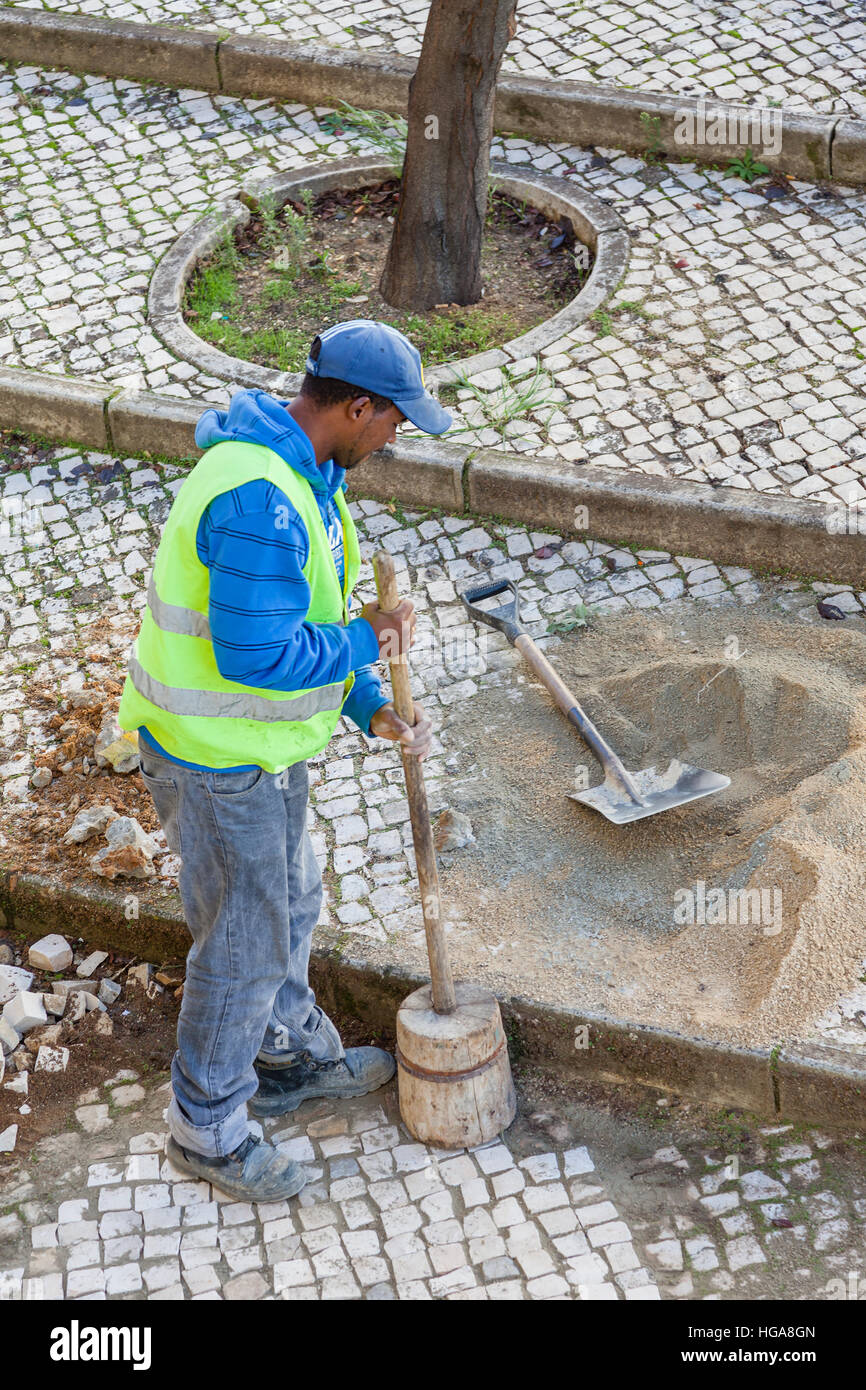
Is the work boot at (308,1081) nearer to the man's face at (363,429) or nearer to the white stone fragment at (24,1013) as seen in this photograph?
the white stone fragment at (24,1013)

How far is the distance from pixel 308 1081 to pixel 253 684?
157 centimetres

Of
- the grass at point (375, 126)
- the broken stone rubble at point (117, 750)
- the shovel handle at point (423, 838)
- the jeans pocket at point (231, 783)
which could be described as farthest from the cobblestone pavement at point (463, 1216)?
the grass at point (375, 126)

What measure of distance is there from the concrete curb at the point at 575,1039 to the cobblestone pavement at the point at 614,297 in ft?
9.26

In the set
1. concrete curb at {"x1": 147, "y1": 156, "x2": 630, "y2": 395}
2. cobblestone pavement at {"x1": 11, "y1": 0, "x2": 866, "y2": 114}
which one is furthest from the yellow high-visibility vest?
cobblestone pavement at {"x1": 11, "y1": 0, "x2": 866, "y2": 114}

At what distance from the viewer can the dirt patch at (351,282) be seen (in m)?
7.44

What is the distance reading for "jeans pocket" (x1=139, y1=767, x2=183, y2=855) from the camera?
12.5 ft

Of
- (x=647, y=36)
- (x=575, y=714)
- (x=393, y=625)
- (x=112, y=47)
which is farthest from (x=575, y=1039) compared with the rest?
(x=112, y=47)

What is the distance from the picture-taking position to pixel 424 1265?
13.2 ft

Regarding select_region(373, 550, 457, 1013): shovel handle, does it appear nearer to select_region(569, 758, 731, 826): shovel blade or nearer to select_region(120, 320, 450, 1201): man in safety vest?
select_region(120, 320, 450, 1201): man in safety vest

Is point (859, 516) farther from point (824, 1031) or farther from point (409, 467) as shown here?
point (824, 1031)

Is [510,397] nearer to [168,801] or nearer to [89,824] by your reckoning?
[89,824]
